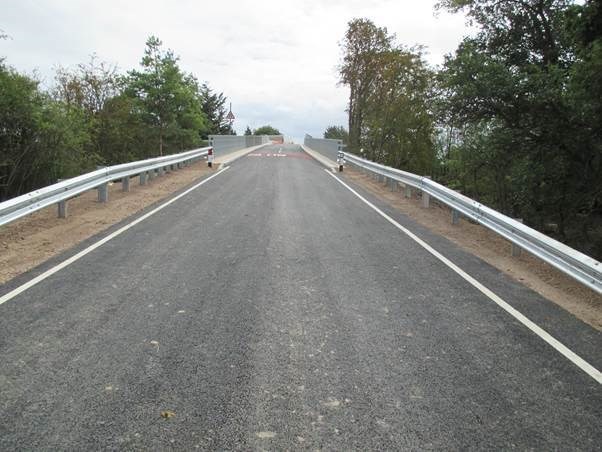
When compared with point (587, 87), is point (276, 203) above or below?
below

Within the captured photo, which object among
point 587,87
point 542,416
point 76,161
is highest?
point 587,87

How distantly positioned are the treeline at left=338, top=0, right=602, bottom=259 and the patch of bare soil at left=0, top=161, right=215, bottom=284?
9.45 metres

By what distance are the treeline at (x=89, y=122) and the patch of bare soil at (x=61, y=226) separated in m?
5.03

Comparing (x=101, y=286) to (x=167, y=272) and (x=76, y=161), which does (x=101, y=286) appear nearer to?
(x=167, y=272)

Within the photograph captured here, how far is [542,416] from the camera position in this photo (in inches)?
131

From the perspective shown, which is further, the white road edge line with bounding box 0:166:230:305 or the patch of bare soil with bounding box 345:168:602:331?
the patch of bare soil with bounding box 345:168:602:331

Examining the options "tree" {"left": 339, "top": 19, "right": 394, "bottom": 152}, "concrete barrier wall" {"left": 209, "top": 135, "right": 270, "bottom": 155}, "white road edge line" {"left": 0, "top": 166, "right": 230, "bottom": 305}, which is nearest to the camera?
"white road edge line" {"left": 0, "top": 166, "right": 230, "bottom": 305}

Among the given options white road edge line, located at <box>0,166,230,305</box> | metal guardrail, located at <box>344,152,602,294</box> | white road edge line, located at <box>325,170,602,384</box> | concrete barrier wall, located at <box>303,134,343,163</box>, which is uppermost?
concrete barrier wall, located at <box>303,134,343,163</box>

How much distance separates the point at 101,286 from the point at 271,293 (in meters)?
1.94

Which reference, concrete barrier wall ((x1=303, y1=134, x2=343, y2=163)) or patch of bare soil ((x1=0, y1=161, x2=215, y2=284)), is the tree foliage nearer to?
concrete barrier wall ((x1=303, y1=134, x2=343, y2=163))

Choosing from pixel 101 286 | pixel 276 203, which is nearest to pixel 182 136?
pixel 276 203

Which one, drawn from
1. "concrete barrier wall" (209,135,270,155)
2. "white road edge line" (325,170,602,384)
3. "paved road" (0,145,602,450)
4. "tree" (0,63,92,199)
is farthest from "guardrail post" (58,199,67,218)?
"concrete barrier wall" (209,135,270,155)

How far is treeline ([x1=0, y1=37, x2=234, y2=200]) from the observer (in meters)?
16.8

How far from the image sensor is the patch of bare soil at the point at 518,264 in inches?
227
